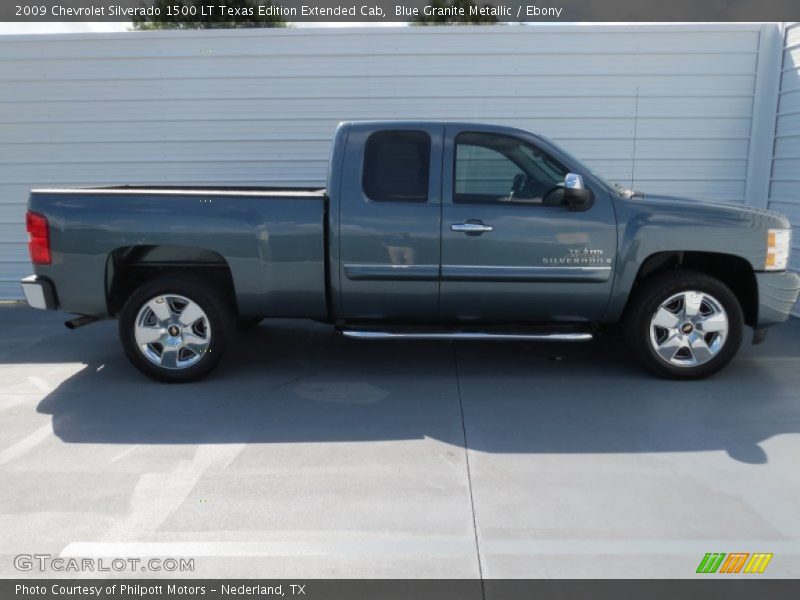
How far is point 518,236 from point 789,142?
4.51 meters

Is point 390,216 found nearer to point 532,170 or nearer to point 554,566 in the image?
point 532,170

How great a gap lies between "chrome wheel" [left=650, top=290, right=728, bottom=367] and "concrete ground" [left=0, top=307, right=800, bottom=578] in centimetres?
23

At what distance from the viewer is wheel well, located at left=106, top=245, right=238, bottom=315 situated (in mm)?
5199

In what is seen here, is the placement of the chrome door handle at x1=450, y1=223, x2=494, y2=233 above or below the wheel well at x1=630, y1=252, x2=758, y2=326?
above

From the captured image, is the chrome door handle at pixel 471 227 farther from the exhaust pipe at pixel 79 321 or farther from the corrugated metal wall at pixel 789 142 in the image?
the corrugated metal wall at pixel 789 142

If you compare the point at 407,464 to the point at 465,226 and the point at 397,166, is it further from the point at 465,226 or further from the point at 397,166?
the point at 397,166

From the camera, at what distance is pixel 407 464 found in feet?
12.9

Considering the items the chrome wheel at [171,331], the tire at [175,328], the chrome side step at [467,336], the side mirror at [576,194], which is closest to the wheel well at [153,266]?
the tire at [175,328]

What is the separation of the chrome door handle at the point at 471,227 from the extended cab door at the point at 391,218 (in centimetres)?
12

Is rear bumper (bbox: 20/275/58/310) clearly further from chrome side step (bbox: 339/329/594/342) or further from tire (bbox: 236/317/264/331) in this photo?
chrome side step (bbox: 339/329/594/342)

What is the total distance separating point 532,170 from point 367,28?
3763 mm

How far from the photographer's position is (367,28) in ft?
26.0

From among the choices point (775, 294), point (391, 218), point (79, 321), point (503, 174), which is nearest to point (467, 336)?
point (391, 218)

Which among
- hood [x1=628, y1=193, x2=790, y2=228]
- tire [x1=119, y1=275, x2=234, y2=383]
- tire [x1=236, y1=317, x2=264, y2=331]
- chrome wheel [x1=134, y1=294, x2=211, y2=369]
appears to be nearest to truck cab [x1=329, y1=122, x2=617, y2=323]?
hood [x1=628, y1=193, x2=790, y2=228]
